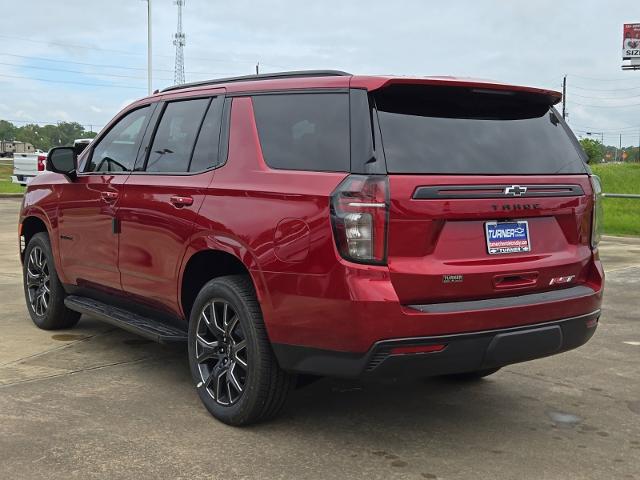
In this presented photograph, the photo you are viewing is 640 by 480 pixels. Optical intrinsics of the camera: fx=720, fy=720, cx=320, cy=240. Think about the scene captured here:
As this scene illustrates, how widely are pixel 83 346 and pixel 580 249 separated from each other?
3723 mm

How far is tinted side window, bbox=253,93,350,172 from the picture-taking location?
346 centimetres

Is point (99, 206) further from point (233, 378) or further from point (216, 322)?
point (233, 378)

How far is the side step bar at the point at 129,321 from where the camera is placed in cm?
440

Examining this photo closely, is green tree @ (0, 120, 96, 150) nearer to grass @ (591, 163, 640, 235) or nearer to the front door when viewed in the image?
grass @ (591, 163, 640, 235)

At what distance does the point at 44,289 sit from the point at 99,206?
140cm

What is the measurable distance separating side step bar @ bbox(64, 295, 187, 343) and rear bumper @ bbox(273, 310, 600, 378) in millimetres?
1103

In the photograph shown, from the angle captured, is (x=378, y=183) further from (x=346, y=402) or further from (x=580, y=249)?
(x=346, y=402)

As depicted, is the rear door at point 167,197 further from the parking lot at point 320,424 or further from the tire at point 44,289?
the tire at point 44,289

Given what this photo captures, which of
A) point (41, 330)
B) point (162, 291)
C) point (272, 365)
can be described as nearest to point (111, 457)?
point (272, 365)

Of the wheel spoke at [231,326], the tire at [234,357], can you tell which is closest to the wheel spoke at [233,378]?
the tire at [234,357]

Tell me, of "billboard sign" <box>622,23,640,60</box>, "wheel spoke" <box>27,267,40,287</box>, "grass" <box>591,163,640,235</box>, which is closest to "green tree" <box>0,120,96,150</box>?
"billboard sign" <box>622,23,640,60</box>

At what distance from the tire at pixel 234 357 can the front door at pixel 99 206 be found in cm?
111

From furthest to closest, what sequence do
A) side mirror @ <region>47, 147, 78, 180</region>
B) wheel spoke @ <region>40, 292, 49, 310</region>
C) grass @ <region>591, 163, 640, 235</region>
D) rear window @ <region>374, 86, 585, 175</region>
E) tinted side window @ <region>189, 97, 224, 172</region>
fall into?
grass @ <region>591, 163, 640, 235</region> → wheel spoke @ <region>40, 292, 49, 310</region> → side mirror @ <region>47, 147, 78, 180</region> → tinted side window @ <region>189, 97, 224, 172</region> → rear window @ <region>374, 86, 585, 175</region>

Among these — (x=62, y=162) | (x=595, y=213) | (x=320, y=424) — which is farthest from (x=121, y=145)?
(x=595, y=213)
